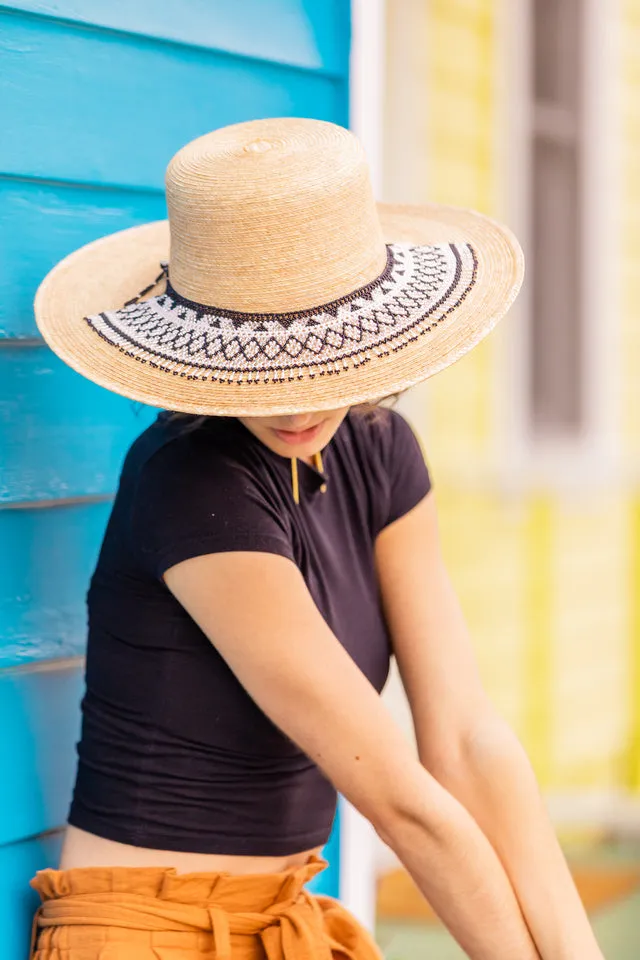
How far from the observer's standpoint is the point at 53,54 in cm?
207

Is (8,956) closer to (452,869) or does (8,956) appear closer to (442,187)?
(452,869)

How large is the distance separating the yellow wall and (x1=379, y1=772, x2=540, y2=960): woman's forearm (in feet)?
11.2

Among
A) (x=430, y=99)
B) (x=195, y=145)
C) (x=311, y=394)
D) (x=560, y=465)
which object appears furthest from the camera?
(x=560, y=465)

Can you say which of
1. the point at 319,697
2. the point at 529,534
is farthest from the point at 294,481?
the point at 529,534

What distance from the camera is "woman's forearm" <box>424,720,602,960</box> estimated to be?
6.22 feet

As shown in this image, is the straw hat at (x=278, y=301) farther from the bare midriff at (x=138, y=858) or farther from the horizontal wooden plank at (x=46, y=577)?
the bare midriff at (x=138, y=858)

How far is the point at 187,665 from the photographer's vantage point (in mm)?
1871

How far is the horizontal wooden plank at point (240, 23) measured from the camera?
6.93 feet

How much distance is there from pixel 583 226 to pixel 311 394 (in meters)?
4.10

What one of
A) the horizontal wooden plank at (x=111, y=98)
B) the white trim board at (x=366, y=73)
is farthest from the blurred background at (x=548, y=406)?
Result: the horizontal wooden plank at (x=111, y=98)

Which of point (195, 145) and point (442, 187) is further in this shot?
point (442, 187)

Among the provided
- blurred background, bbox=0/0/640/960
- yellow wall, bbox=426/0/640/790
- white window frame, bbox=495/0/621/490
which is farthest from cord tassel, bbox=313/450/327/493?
white window frame, bbox=495/0/621/490

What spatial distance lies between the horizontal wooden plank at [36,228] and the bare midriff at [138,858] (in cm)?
71

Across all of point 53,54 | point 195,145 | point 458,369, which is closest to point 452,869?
point 195,145
